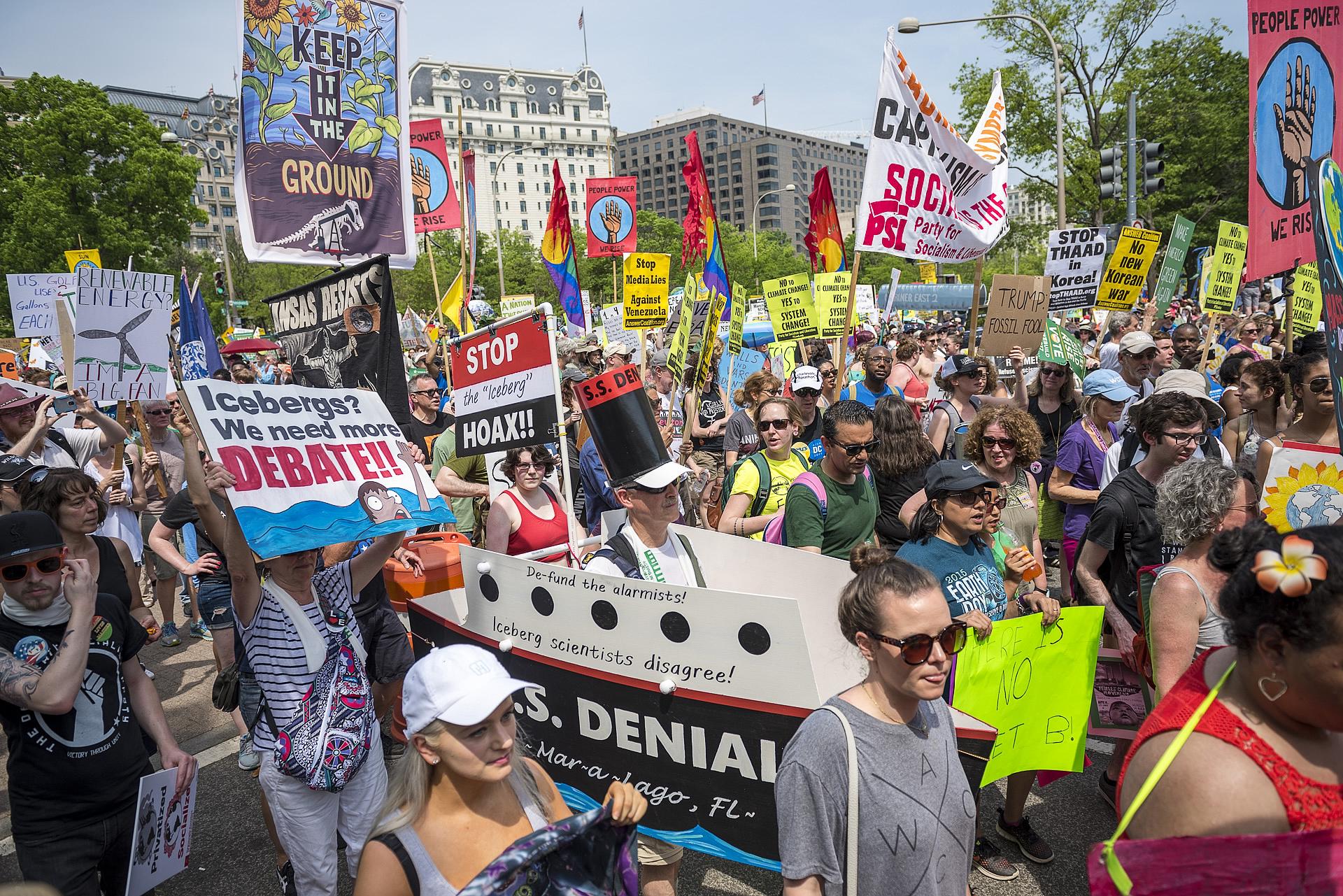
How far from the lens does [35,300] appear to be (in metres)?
12.1

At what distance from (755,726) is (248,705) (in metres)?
2.22

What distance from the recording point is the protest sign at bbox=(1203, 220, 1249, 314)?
1082cm

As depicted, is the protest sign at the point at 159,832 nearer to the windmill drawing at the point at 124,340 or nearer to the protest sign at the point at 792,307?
the windmill drawing at the point at 124,340


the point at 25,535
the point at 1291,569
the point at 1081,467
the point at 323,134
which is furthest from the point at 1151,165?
the point at 25,535

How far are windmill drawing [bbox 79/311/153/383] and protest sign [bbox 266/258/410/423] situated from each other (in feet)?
10.1

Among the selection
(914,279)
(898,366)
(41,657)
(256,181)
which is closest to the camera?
(41,657)

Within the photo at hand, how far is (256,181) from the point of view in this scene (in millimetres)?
4887

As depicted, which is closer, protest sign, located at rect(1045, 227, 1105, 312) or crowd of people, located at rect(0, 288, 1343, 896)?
crowd of people, located at rect(0, 288, 1343, 896)

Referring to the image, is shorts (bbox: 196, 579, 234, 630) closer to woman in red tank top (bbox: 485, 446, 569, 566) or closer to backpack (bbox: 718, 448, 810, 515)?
woman in red tank top (bbox: 485, 446, 569, 566)

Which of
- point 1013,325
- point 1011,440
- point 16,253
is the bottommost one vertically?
point 1011,440

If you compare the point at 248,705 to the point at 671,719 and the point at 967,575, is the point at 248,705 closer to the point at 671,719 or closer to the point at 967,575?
the point at 671,719

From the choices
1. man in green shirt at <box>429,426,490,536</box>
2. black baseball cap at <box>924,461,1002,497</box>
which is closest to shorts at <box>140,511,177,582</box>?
man in green shirt at <box>429,426,490,536</box>

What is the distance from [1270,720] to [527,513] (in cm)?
377

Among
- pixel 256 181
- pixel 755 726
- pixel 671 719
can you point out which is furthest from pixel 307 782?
pixel 256 181
